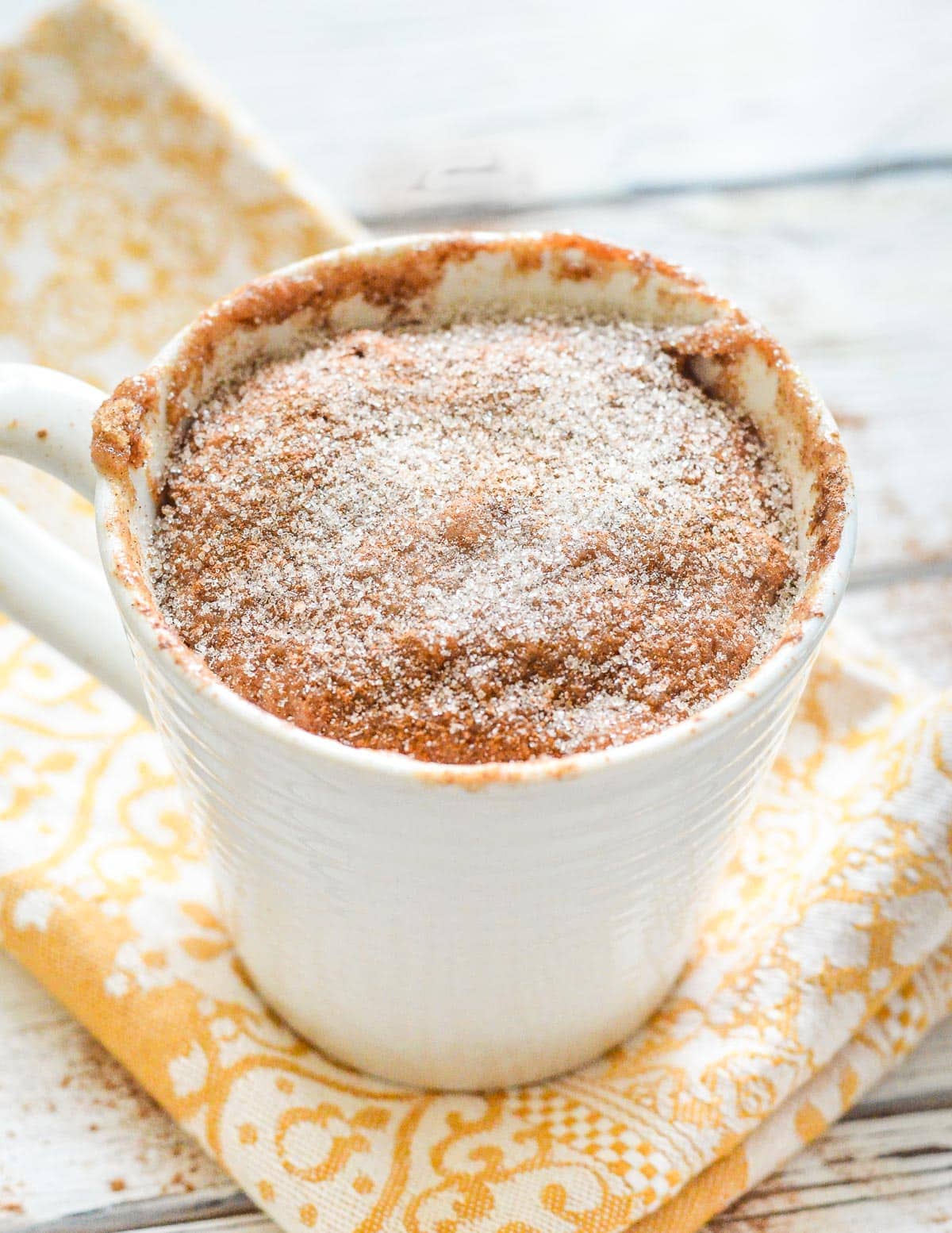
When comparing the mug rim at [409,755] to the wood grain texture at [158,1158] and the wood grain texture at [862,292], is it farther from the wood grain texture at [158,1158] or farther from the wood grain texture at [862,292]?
the wood grain texture at [862,292]

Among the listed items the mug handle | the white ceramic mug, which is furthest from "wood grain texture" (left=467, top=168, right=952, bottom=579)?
the mug handle

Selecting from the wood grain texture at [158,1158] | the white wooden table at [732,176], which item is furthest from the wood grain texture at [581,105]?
the wood grain texture at [158,1158]

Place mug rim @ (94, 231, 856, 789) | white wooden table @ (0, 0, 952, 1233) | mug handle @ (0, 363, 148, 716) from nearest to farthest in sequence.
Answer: mug rim @ (94, 231, 856, 789)
mug handle @ (0, 363, 148, 716)
white wooden table @ (0, 0, 952, 1233)

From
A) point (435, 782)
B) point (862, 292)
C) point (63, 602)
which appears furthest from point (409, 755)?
point (862, 292)

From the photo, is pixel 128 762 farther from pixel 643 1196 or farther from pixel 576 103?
pixel 576 103

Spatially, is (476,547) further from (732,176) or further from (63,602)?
(732,176)

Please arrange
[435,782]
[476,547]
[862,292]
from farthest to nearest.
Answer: [862,292] → [476,547] → [435,782]

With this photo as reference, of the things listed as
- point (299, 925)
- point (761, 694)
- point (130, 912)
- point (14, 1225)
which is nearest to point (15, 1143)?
point (14, 1225)

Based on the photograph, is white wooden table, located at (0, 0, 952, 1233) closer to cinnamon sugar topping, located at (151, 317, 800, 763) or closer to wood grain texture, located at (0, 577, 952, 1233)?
wood grain texture, located at (0, 577, 952, 1233)
